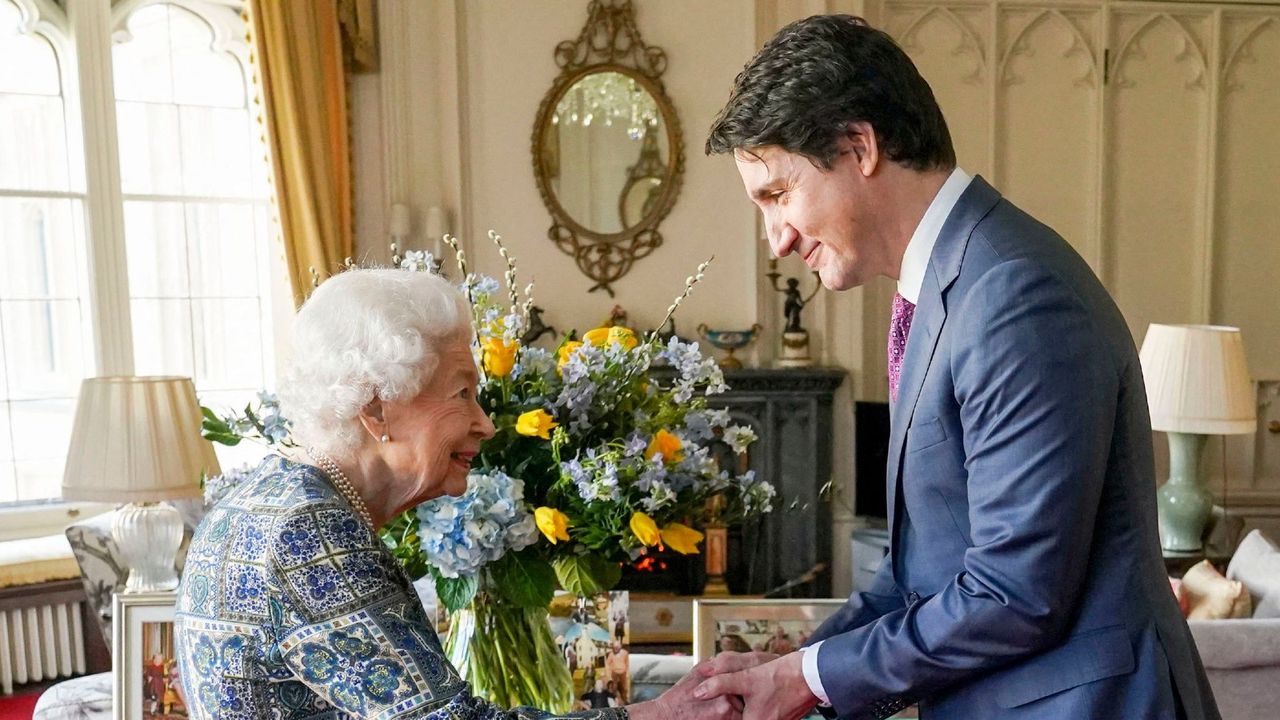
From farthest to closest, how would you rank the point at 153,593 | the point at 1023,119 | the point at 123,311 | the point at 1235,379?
the point at 1023,119 → the point at 123,311 → the point at 1235,379 → the point at 153,593

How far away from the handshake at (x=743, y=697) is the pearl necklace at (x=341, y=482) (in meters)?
0.42

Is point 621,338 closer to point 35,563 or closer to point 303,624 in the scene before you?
point 303,624

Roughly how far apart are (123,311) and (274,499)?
166 inches

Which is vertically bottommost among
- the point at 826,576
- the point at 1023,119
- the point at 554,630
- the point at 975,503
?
the point at 826,576

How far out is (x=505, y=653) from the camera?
1.60m

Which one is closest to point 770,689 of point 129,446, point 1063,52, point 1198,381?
point 129,446

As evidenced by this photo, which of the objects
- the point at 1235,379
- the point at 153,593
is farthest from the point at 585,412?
the point at 1235,379

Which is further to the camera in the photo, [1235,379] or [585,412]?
[1235,379]

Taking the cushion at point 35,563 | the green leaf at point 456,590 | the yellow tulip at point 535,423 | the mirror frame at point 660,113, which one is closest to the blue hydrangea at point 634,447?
the yellow tulip at point 535,423

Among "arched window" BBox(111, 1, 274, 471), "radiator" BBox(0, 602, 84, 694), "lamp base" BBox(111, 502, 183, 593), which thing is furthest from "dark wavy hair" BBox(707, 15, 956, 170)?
"arched window" BBox(111, 1, 274, 471)

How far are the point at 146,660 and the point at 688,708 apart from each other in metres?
1.05

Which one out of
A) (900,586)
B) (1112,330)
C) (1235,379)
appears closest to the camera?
(1112,330)

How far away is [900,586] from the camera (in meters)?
1.38

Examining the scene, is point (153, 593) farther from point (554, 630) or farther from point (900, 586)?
point (900, 586)
